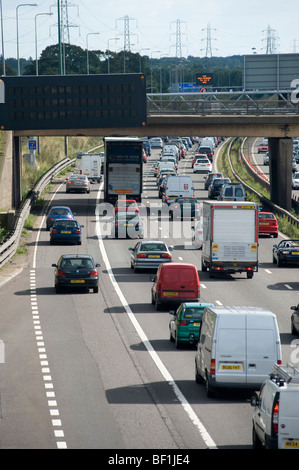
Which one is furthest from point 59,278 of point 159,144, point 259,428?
point 159,144

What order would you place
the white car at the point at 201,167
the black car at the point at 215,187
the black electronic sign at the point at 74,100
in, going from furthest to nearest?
the white car at the point at 201,167
the black car at the point at 215,187
the black electronic sign at the point at 74,100

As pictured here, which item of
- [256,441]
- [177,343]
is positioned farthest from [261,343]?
[177,343]

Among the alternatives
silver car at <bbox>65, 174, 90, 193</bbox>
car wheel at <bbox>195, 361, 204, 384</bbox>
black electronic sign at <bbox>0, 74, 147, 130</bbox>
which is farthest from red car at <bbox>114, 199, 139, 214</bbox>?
car wheel at <bbox>195, 361, 204, 384</bbox>

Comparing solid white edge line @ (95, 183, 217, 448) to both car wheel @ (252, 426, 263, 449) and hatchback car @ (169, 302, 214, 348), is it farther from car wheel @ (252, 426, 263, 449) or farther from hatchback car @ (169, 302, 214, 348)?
hatchback car @ (169, 302, 214, 348)

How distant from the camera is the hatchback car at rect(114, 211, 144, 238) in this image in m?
58.0

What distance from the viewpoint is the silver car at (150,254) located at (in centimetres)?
4388

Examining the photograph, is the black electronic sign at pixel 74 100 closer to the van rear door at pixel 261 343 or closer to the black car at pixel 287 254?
the black car at pixel 287 254

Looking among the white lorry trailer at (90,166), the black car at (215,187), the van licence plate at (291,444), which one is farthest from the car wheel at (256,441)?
the white lorry trailer at (90,166)

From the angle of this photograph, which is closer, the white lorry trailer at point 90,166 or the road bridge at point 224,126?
the road bridge at point 224,126

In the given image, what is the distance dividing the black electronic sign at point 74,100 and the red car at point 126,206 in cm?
542

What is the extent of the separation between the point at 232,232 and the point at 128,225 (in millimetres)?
16527

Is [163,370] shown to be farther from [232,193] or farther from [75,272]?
[232,193]

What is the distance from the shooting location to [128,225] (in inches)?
2297

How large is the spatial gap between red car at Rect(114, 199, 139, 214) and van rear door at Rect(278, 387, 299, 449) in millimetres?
44486
